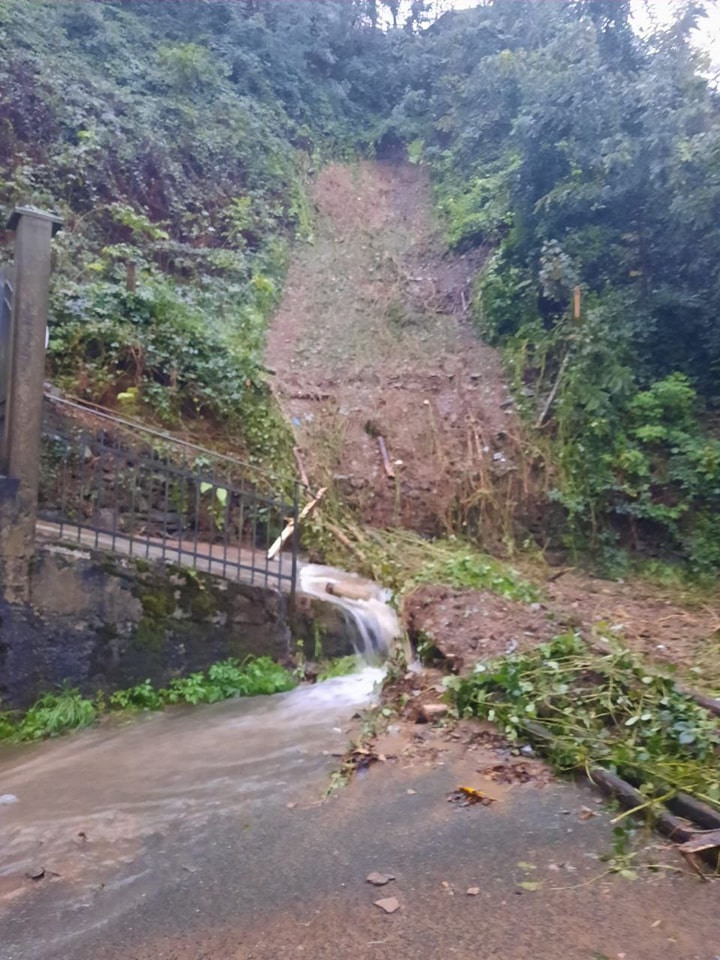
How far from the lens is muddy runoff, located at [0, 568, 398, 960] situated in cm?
310

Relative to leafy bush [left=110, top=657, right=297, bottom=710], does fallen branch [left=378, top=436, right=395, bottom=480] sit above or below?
above

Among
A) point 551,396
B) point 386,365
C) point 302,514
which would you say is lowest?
point 302,514

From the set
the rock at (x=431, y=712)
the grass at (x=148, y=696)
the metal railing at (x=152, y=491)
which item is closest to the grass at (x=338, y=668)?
the grass at (x=148, y=696)

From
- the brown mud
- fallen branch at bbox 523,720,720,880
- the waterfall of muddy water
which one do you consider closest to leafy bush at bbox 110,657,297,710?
the waterfall of muddy water

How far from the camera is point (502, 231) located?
56.9 feet

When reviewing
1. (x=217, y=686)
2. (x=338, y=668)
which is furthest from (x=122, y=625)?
(x=338, y=668)

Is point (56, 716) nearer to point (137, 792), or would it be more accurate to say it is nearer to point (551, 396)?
point (137, 792)

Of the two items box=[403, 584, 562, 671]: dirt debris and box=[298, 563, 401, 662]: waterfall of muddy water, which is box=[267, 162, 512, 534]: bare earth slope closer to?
box=[298, 563, 401, 662]: waterfall of muddy water

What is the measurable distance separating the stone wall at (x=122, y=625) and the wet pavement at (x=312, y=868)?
39.9 inches

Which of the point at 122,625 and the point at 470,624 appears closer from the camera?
the point at 122,625

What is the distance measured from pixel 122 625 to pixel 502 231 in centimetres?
1426

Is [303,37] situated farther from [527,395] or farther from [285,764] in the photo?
[285,764]

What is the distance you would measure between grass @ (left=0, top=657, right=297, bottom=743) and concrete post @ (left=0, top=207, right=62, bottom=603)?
884 mm

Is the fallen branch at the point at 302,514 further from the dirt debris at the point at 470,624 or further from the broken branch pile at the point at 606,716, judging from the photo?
the broken branch pile at the point at 606,716
